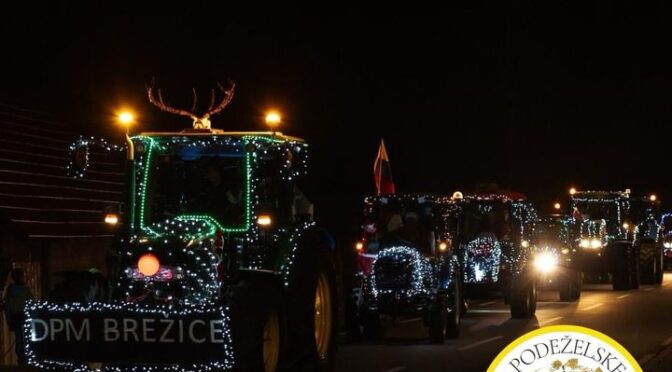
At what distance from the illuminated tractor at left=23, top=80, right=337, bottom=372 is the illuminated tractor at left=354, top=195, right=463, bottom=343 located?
261 inches

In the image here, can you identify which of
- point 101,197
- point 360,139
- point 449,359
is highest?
point 360,139

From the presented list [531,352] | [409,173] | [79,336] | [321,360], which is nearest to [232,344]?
[79,336]

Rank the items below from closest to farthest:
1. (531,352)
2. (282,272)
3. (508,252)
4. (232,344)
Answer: (531,352)
(232,344)
(282,272)
(508,252)

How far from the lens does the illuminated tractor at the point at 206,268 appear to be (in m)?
11.3

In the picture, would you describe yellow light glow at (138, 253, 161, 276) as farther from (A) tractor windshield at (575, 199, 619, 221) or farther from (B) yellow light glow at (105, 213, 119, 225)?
(A) tractor windshield at (575, 199, 619, 221)

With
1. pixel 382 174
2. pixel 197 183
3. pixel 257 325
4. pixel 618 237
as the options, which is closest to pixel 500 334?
pixel 382 174

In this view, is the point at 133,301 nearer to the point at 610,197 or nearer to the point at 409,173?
the point at 610,197

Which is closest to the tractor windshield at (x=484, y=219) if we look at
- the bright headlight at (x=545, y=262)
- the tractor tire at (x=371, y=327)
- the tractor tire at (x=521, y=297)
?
the tractor tire at (x=521, y=297)

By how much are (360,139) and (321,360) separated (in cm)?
3399

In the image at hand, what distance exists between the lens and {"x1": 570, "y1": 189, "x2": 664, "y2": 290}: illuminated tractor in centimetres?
3653

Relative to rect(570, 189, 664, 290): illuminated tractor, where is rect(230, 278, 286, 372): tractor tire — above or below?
below

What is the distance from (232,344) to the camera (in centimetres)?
1117

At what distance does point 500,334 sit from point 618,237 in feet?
57.6

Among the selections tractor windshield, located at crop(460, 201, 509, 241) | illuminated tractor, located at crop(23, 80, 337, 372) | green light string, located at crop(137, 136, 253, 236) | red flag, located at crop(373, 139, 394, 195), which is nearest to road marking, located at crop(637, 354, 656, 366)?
illuminated tractor, located at crop(23, 80, 337, 372)
